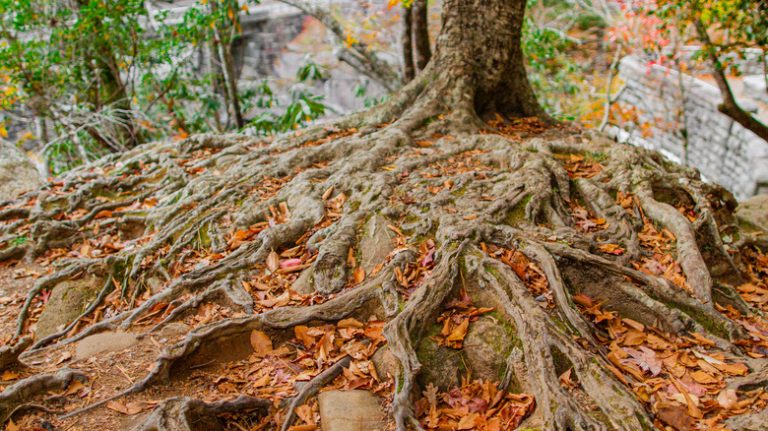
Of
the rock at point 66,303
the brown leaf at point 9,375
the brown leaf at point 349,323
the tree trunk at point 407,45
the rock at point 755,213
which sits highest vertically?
the tree trunk at point 407,45

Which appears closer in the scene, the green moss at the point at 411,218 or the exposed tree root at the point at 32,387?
the exposed tree root at the point at 32,387

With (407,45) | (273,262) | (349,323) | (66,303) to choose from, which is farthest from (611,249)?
(407,45)

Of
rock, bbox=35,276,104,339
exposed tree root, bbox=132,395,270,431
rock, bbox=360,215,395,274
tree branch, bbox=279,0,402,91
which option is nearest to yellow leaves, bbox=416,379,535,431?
exposed tree root, bbox=132,395,270,431

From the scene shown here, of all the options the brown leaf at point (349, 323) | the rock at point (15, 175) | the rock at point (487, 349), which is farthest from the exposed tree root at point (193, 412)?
the rock at point (15, 175)

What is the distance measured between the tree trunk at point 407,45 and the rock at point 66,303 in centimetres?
548

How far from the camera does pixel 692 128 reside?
41.0 feet

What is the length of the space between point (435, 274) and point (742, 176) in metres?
10.6

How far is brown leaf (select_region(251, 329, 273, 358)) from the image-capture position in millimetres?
2925

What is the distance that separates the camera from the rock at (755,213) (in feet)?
16.6

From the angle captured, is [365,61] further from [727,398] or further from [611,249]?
[727,398]

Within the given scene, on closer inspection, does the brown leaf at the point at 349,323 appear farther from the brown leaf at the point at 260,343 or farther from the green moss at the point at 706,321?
the green moss at the point at 706,321

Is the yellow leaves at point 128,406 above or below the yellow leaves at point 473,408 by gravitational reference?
above

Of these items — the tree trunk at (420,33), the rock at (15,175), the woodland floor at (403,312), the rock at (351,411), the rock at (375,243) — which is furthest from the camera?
the tree trunk at (420,33)

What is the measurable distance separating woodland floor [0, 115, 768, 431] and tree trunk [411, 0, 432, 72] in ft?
11.0
